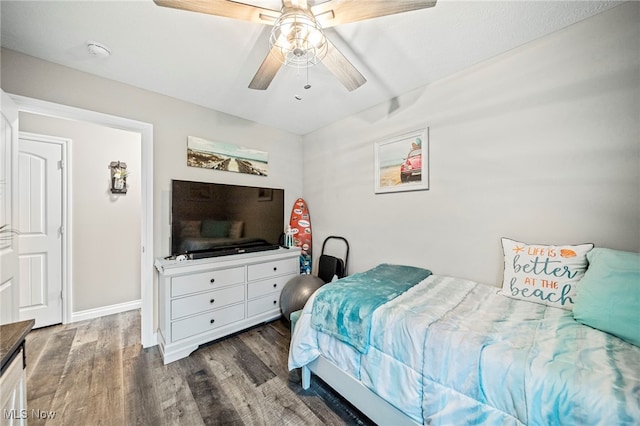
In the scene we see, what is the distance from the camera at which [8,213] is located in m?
1.53

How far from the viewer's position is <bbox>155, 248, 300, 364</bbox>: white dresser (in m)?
2.00

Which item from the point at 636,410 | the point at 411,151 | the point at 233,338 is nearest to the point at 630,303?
the point at 636,410

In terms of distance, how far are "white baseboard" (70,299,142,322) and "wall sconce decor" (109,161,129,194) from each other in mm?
1462

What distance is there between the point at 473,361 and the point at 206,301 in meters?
2.14

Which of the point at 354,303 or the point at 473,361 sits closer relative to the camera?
the point at 473,361

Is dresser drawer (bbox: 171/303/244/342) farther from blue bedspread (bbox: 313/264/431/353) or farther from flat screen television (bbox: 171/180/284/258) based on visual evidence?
blue bedspread (bbox: 313/264/431/353)

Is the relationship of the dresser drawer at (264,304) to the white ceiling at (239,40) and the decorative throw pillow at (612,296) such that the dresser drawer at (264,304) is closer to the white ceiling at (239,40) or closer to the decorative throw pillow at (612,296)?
the white ceiling at (239,40)

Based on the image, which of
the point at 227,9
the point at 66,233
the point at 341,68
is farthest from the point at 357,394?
the point at 66,233

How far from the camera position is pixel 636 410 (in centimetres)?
68

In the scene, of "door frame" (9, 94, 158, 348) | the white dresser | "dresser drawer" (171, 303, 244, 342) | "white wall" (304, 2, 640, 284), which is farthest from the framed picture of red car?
"door frame" (9, 94, 158, 348)

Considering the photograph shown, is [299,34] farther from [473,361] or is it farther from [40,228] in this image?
[40,228]

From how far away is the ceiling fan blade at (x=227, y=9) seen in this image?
1058 millimetres

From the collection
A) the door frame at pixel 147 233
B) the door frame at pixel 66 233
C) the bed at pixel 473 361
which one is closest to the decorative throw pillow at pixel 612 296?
the bed at pixel 473 361

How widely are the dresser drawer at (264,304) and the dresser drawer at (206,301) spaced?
16cm
